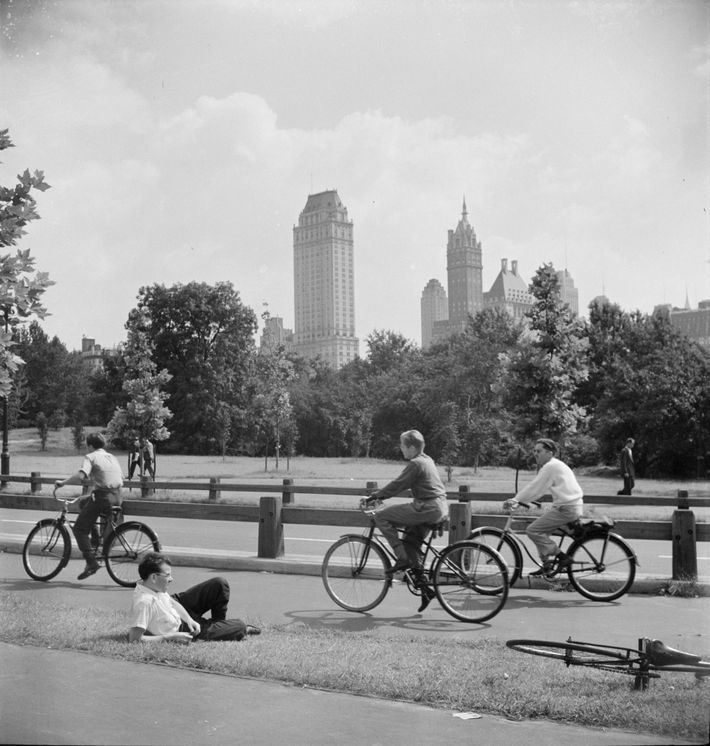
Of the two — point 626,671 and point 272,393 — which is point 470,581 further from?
point 272,393

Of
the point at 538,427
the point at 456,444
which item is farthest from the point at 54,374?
the point at 538,427

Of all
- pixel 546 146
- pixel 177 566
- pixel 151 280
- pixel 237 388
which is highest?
pixel 546 146

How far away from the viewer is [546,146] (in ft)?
23.4

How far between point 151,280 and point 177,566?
12.2ft

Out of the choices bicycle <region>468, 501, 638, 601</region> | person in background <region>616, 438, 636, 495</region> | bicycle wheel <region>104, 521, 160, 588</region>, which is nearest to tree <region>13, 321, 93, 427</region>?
bicycle wheel <region>104, 521, 160, 588</region>

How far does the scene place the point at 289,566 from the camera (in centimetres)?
1071

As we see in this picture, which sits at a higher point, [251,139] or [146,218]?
[251,139]

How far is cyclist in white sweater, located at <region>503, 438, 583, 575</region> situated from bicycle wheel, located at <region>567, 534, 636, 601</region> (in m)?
0.13

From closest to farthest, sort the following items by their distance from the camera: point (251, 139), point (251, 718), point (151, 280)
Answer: point (251, 718), point (251, 139), point (151, 280)

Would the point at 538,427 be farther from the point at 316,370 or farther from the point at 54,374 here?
the point at 54,374

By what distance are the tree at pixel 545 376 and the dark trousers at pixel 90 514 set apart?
51.3 feet

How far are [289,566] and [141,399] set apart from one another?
2.70 m

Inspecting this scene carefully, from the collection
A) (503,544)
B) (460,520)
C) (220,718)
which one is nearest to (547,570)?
(503,544)

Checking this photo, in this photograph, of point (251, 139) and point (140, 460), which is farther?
point (140, 460)
